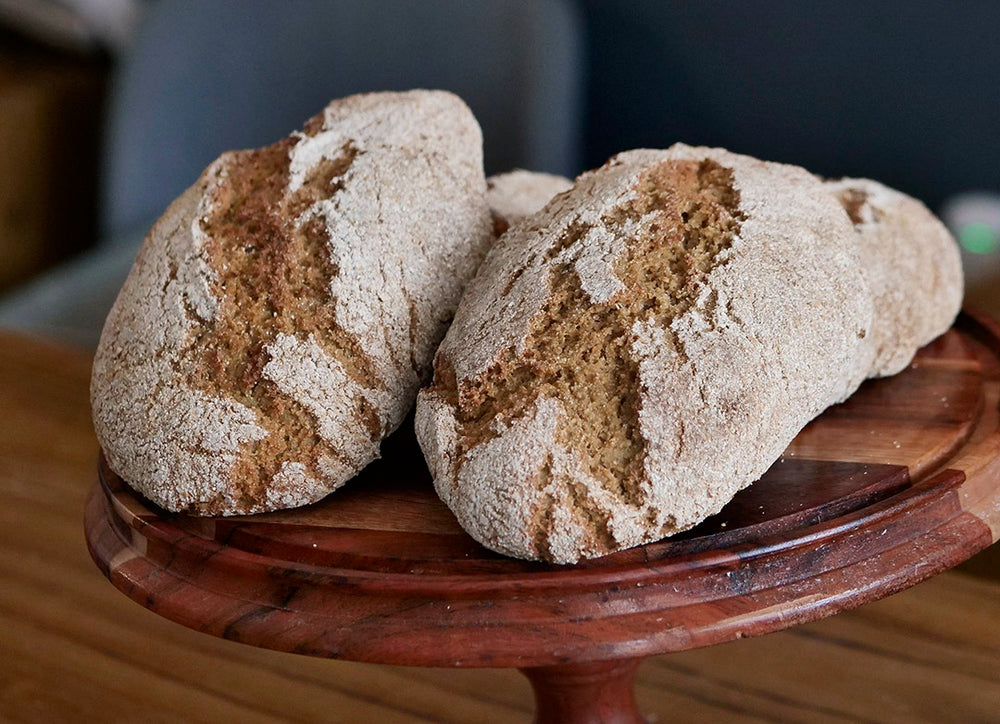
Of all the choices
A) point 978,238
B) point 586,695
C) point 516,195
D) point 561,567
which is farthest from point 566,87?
point 561,567

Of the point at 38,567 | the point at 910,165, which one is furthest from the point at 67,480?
the point at 910,165

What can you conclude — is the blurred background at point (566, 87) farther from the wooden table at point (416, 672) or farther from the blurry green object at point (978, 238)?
the wooden table at point (416, 672)

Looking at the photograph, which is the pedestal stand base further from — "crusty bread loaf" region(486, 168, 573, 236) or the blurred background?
the blurred background

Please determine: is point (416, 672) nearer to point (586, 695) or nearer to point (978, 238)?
point (586, 695)

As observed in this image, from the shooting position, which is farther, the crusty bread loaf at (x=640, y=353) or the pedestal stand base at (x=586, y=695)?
the pedestal stand base at (x=586, y=695)

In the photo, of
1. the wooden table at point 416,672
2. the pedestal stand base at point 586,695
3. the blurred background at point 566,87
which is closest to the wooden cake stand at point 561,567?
the pedestal stand base at point 586,695

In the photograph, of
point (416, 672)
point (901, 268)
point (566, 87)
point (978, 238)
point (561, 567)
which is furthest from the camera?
point (566, 87)

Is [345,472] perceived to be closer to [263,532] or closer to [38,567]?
[263,532]
